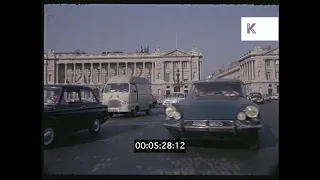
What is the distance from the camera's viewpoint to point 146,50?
572 centimetres

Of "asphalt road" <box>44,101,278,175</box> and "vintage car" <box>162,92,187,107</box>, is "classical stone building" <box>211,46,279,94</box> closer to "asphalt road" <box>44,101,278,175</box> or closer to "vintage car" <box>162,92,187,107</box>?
"asphalt road" <box>44,101,278,175</box>

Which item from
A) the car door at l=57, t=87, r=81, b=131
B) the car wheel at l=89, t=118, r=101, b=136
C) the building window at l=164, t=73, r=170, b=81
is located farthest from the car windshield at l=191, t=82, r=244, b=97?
the car door at l=57, t=87, r=81, b=131

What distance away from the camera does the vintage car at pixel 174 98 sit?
18.8 ft

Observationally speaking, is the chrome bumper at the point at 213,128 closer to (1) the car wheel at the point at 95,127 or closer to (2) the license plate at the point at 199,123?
(2) the license plate at the point at 199,123

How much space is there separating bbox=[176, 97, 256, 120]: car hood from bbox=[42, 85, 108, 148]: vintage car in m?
1.55

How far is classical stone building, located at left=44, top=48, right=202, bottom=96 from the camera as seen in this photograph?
223 inches

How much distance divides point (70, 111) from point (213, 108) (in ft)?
8.75

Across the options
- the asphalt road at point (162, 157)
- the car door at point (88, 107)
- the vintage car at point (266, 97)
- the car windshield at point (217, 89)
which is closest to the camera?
the asphalt road at point (162, 157)

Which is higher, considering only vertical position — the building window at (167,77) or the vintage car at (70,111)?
the building window at (167,77)

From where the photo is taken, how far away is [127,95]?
6223 millimetres

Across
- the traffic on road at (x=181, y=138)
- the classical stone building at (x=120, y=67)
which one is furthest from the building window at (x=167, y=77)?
the traffic on road at (x=181, y=138)

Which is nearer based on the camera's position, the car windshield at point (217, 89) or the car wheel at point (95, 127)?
the car windshield at point (217, 89)

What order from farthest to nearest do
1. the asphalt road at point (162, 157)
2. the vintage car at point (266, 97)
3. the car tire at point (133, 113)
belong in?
the car tire at point (133, 113), the vintage car at point (266, 97), the asphalt road at point (162, 157)
